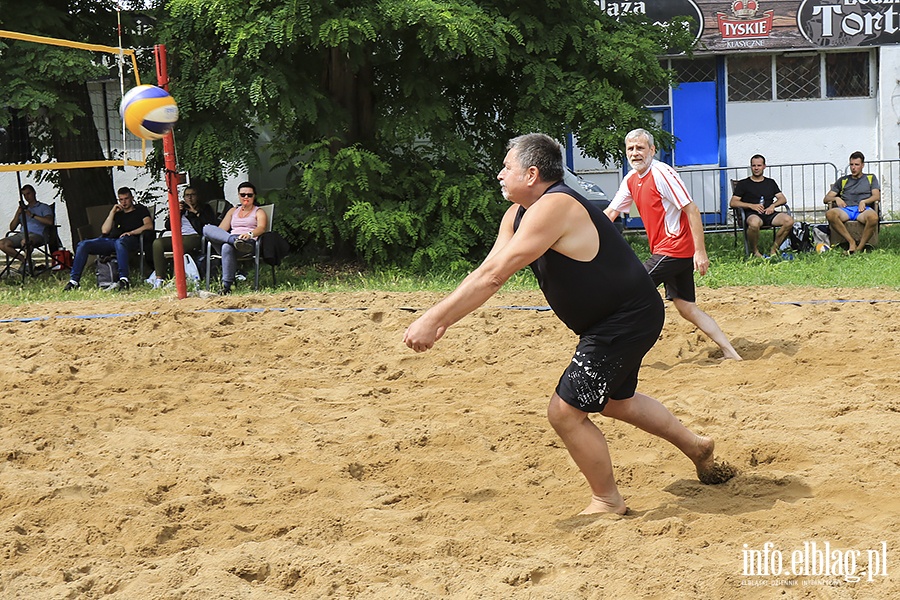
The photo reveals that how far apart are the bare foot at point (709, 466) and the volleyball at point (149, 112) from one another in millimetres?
6744

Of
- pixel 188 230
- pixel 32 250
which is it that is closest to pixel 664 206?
pixel 188 230

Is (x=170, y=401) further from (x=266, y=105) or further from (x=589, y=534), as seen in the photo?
(x=266, y=105)

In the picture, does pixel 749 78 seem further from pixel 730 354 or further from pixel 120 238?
pixel 730 354

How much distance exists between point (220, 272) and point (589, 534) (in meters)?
8.95

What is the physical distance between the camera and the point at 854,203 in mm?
14336

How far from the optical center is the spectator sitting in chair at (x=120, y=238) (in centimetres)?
1259

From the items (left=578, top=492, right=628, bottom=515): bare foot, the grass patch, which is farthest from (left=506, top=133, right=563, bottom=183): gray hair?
the grass patch

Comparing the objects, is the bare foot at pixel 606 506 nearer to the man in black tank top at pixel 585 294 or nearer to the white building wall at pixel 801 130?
the man in black tank top at pixel 585 294

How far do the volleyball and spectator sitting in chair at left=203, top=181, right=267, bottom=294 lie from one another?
6.54 feet

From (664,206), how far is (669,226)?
0.15 m

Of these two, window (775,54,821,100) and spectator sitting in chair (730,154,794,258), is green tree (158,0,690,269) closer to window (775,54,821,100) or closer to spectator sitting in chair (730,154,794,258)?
spectator sitting in chair (730,154,794,258)

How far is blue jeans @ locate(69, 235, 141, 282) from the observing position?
12578 mm

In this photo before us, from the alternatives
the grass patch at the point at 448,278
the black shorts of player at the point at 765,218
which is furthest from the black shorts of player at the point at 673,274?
the black shorts of player at the point at 765,218

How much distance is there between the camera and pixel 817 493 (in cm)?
467
